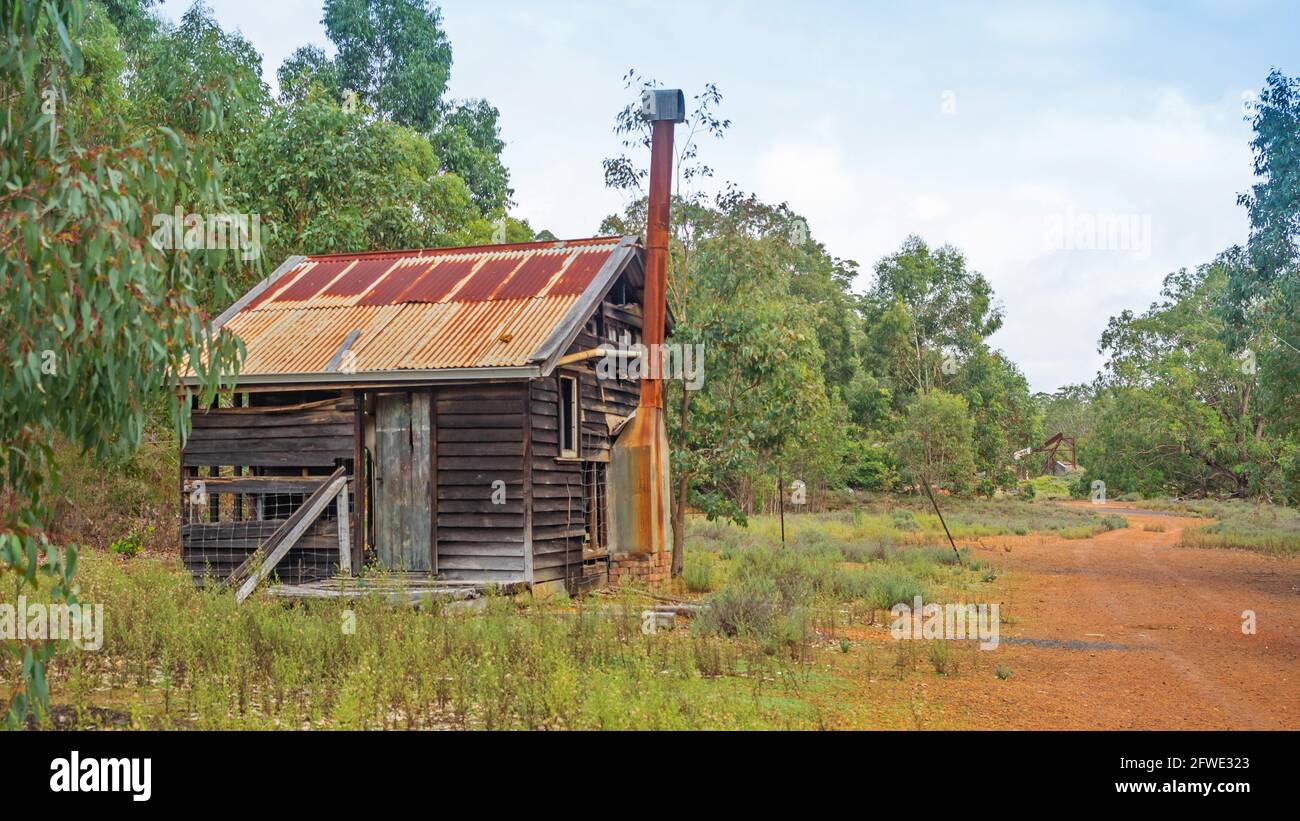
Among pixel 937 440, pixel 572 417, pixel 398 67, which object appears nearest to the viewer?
pixel 572 417

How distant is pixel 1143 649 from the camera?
12414mm

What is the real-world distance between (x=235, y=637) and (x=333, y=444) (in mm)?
6305

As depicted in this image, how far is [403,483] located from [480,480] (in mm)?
1256

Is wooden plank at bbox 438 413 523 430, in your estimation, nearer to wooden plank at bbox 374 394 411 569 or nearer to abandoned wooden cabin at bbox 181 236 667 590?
abandoned wooden cabin at bbox 181 236 667 590

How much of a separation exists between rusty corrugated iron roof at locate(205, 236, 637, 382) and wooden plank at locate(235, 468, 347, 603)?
5.16 feet

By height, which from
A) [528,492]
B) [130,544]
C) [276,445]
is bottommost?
[130,544]

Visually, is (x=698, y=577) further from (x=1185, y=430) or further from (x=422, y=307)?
(x=1185, y=430)

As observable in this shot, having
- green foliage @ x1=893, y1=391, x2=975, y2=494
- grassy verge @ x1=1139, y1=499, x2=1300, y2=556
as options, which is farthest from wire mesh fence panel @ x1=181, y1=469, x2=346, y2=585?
green foliage @ x1=893, y1=391, x2=975, y2=494

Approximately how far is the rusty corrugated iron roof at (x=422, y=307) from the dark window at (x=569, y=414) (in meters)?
1.36

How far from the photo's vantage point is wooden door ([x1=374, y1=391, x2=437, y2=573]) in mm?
15930

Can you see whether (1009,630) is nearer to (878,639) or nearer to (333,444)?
(878,639)

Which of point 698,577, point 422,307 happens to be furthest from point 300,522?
point 698,577

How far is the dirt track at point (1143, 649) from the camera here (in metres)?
9.02

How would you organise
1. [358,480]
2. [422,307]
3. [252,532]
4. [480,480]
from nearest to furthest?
[480,480] → [358,480] → [252,532] → [422,307]
